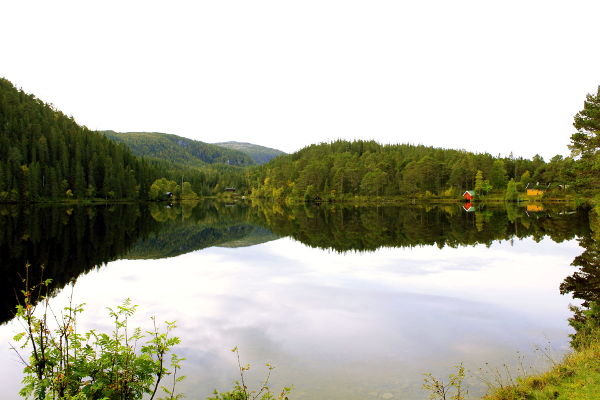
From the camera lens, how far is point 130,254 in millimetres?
31578

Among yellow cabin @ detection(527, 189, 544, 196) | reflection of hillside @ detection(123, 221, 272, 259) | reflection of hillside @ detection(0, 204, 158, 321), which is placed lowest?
reflection of hillside @ detection(123, 221, 272, 259)

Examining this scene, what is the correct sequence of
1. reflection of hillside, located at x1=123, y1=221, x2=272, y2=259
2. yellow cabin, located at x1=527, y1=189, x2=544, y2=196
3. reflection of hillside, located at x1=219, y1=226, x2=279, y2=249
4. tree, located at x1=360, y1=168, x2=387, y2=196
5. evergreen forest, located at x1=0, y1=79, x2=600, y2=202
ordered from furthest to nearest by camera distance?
tree, located at x1=360, y1=168, x2=387, y2=196 → yellow cabin, located at x1=527, y1=189, x2=544, y2=196 → evergreen forest, located at x1=0, y1=79, x2=600, y2=202 → reflection of hillside, located at x1=219, y1=226, x2=279, y2=249 → reflection of hillside, located at x1=123, y1=221, x2=272, y2=259

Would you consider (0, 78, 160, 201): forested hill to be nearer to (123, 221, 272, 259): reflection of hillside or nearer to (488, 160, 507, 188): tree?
(123, 221, 272, 259): reflection of hillside

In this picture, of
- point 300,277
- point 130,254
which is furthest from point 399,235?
point 130,254

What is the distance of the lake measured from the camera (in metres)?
11.2

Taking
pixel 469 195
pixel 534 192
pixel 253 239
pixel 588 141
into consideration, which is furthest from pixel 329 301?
pixel 534 192

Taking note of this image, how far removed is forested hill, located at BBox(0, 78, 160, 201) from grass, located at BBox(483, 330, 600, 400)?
129272 millimetres

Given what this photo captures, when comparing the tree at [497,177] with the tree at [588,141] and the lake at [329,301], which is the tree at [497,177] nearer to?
the tree at [588,141]

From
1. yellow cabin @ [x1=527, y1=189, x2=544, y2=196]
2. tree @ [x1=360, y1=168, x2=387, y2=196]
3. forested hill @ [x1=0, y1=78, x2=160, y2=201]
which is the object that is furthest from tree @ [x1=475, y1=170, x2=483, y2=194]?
forested hill @ [x1=0, y1=78, x2=160, y2=201]

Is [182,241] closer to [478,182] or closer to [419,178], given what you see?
[478,182]

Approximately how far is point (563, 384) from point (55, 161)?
5797 inches

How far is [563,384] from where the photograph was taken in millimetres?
8758

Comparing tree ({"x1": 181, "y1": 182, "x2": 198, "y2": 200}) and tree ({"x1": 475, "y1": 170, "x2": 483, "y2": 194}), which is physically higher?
tree ({"x1": 475, "y1": 170, "x2": 483, "y2": 194})

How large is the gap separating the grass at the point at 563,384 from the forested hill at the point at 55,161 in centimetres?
12927
